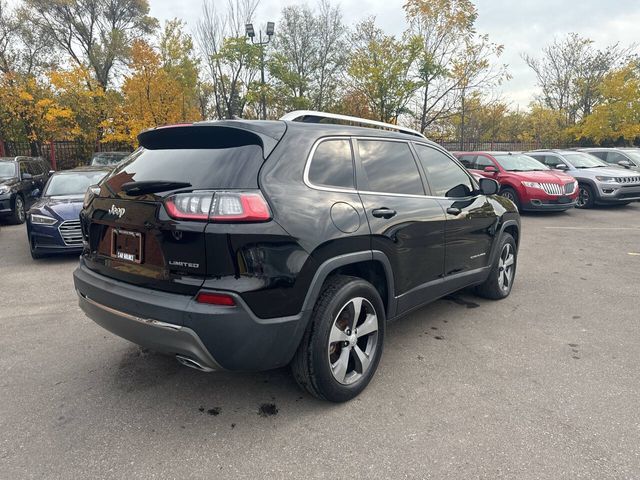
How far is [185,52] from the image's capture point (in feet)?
63.7

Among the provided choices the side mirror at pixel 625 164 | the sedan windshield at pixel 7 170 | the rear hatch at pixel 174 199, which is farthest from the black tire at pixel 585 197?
the sedan windshield at pixel 7 170

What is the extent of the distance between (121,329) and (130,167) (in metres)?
1.09

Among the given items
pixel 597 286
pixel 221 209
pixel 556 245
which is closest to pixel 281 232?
pixel 221 209

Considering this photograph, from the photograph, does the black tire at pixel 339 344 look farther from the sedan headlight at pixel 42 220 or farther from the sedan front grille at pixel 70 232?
the sedan headlight at pixel 42 220

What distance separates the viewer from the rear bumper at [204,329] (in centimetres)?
226

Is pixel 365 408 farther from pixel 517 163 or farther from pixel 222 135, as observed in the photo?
pixel 517 163

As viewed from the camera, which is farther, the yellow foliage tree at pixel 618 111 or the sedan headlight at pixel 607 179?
the yellow foliage tree at pixel 618 111

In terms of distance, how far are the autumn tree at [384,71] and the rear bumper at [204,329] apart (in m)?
18.4

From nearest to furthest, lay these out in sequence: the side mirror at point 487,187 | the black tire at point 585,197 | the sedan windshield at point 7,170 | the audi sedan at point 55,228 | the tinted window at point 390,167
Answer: the tinted window at point 390,167 < the side mirror at point 487,187 < the audi sedan at point 55,228 < the sedan windshield at point 7,170 < the black tire at point 585,197

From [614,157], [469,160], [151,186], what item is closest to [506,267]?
[151,186]

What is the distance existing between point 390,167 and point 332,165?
656 millimetres

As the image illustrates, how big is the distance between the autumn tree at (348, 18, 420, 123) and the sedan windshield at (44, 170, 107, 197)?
46.0 feet

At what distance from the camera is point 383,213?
3.01 m

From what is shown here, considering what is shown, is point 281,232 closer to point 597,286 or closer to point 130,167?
point 130,167
